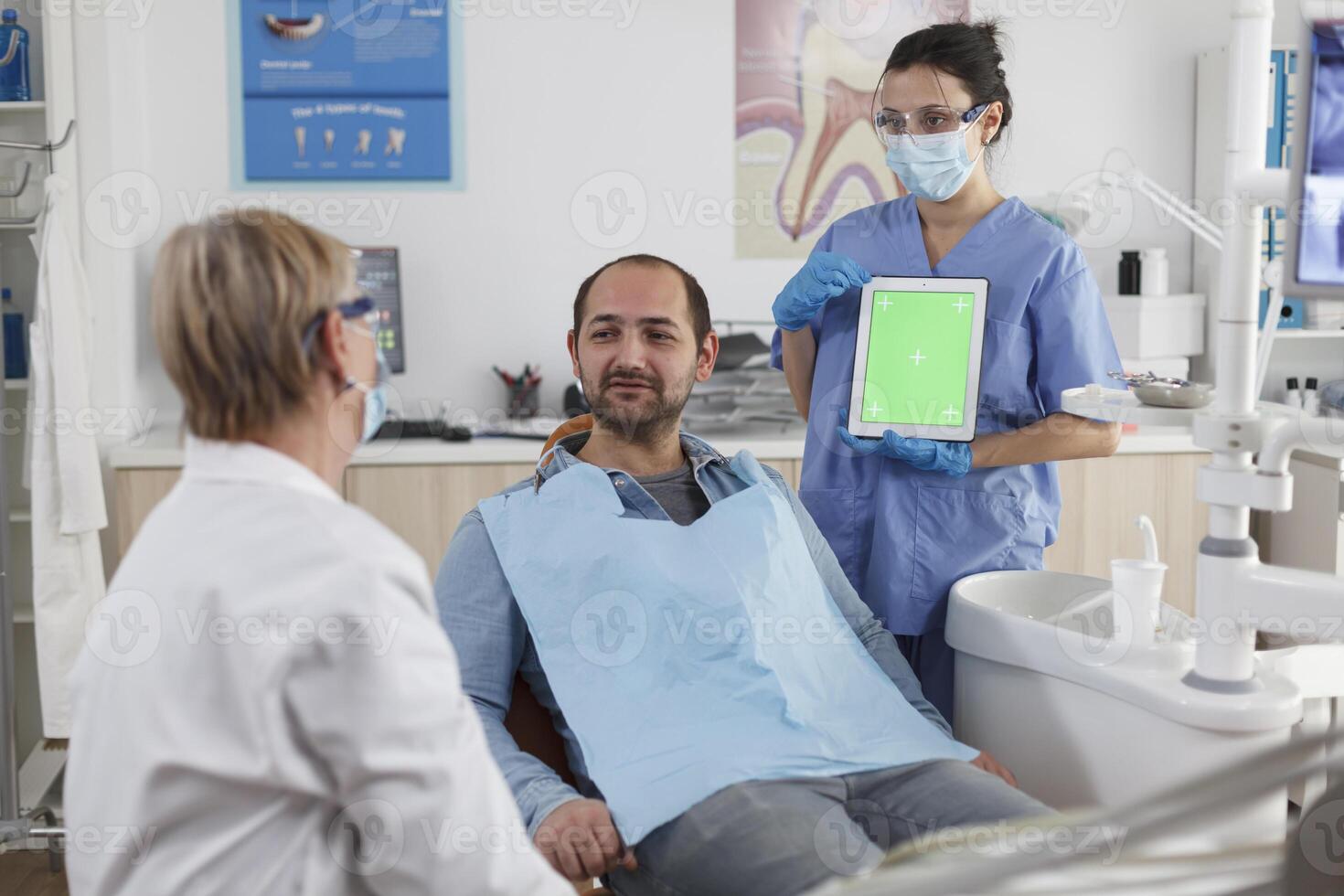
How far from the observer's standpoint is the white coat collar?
86 centimetres

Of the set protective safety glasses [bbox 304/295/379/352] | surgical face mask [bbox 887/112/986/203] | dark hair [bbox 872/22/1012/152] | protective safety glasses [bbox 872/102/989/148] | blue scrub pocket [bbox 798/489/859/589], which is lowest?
blue scrub pocket [bbox 798/489/859/589]

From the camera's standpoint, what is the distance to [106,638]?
902 mm

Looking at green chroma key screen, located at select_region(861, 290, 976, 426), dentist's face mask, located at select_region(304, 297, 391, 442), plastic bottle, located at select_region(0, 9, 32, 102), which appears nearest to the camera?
dentist's face mask, located at select_region(304, 297, 391, 442)

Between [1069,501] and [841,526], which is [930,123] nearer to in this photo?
[841,526]

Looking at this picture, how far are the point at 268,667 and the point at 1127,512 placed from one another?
270cm

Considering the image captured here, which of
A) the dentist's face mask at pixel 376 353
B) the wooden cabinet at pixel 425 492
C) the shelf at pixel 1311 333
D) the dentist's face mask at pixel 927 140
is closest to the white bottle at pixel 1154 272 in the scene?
the shelf at pixel 1311 333

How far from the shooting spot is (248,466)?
86 cm

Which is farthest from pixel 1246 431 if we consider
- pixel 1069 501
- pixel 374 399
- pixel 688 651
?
pixel 1069 501

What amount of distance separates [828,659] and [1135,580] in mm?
374

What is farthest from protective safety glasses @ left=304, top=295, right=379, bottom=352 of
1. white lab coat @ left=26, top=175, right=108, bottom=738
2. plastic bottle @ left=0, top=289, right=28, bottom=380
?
plastic bottle @ left=0, top=289, right=28, bottom=380

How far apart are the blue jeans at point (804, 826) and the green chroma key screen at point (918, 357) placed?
1.94 ft

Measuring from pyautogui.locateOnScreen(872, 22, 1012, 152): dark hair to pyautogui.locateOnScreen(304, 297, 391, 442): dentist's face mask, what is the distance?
1.06 meters

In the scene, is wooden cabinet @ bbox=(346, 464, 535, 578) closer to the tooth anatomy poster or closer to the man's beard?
the tooth anatomy poster

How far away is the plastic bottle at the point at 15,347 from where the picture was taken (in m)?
2.94
